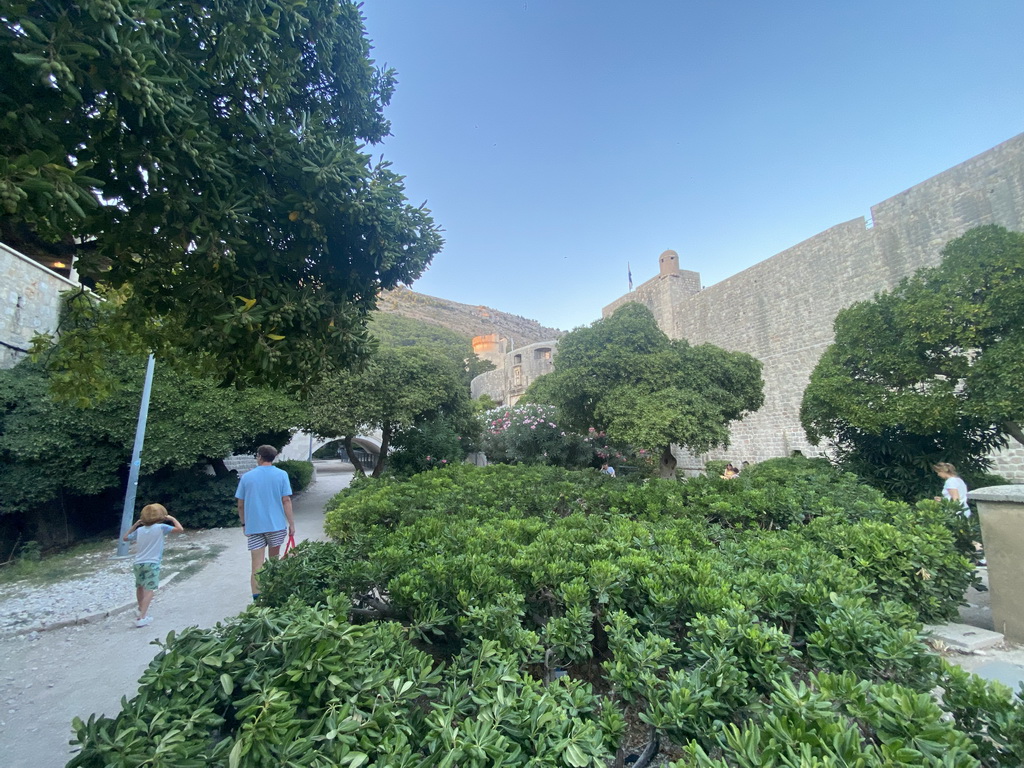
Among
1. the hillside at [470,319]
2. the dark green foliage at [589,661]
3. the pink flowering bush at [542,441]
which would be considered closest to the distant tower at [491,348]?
the hillside at [470,319]

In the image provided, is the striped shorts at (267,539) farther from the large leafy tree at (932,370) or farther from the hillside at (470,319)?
the hillside at (470,319)

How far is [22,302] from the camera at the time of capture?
8711 millimetres

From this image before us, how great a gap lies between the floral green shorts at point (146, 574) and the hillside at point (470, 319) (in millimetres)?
64451

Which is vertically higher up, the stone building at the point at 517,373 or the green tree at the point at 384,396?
the stone building at the point at 517,373

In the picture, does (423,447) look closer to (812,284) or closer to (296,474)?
(296,474)

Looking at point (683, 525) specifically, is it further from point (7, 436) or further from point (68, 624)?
point (7, 436)

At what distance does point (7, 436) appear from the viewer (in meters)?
7.54

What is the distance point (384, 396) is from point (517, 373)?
68.4ft

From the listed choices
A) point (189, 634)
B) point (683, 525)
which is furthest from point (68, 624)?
point (683, 525)

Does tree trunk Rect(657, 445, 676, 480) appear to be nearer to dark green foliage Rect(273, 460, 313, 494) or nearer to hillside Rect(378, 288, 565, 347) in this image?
dark green foliage Rect(273, 460, 313, 494)

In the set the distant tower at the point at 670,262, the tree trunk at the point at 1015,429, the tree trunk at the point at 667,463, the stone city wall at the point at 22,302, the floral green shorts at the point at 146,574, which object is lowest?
the floral green shorts at the point at 146,574

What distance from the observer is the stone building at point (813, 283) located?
31.8 ft

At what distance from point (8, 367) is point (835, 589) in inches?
491

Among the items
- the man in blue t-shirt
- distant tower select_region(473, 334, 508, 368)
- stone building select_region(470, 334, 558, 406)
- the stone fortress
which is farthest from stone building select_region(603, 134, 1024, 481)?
distant tower select_region(473, 334, 508, 368)
